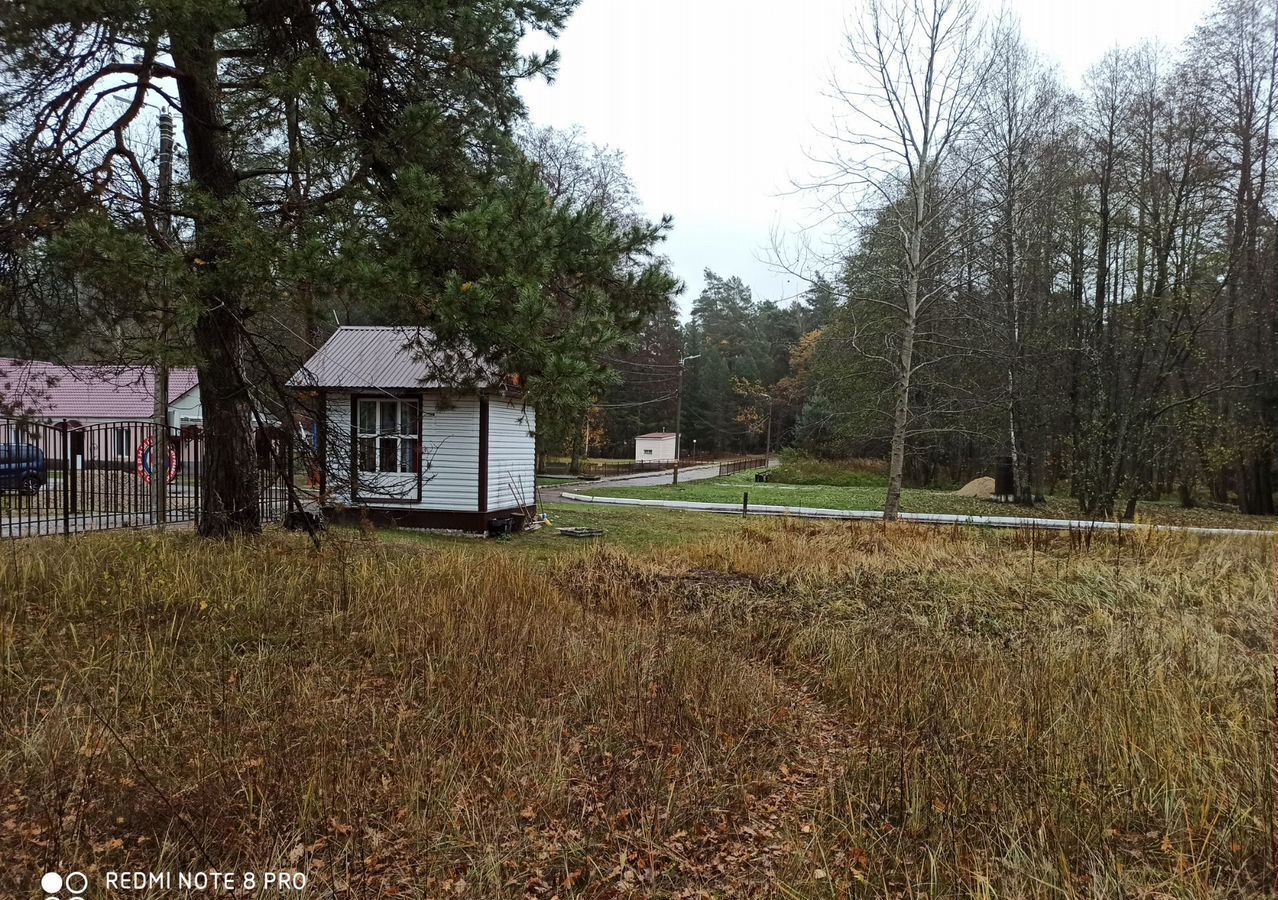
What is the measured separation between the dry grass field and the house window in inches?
262

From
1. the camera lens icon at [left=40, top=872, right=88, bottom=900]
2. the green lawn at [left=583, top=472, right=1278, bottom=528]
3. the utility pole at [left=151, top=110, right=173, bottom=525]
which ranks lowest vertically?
the green lawn at [left=583, top=472, right=1278, bottom=528]

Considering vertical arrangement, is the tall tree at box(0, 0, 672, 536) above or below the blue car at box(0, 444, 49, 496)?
above

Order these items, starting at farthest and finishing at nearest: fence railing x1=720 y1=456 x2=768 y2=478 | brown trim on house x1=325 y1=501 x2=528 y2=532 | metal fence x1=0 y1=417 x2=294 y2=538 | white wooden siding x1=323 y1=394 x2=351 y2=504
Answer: fence railing x1=720 y1=456 x2=768 y2=478 → brown trim on house x1=325 y1=501 x2=528 y2=532 → metal fence x1=0 y1=417 x2=294 y2=538 → white wooden siding x1=323 y1=394 x2=351 y2=504

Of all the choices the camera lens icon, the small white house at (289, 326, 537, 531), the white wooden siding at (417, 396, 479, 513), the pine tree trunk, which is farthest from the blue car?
the camera lens icon

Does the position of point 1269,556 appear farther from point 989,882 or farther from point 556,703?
point 556,703

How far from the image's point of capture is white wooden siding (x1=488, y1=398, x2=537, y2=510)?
12914 mm

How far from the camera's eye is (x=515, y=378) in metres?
5.91

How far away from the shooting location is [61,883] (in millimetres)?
2305

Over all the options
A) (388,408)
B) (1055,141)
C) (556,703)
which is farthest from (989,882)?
(1055,141)

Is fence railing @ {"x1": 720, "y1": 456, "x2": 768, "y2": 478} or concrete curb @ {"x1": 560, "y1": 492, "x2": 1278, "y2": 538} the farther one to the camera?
fence railing @ {"x1": 720, "y1": 456, "x2": 768, "y2": 478}

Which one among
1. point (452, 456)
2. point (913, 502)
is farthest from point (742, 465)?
point (452, 456)

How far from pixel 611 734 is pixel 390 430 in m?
10.5

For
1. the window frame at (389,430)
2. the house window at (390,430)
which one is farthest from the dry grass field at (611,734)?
the house window at (390,430)

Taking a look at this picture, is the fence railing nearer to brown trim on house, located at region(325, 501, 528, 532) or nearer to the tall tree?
brown trim on house, located at region(325, 501, 528, 532)
